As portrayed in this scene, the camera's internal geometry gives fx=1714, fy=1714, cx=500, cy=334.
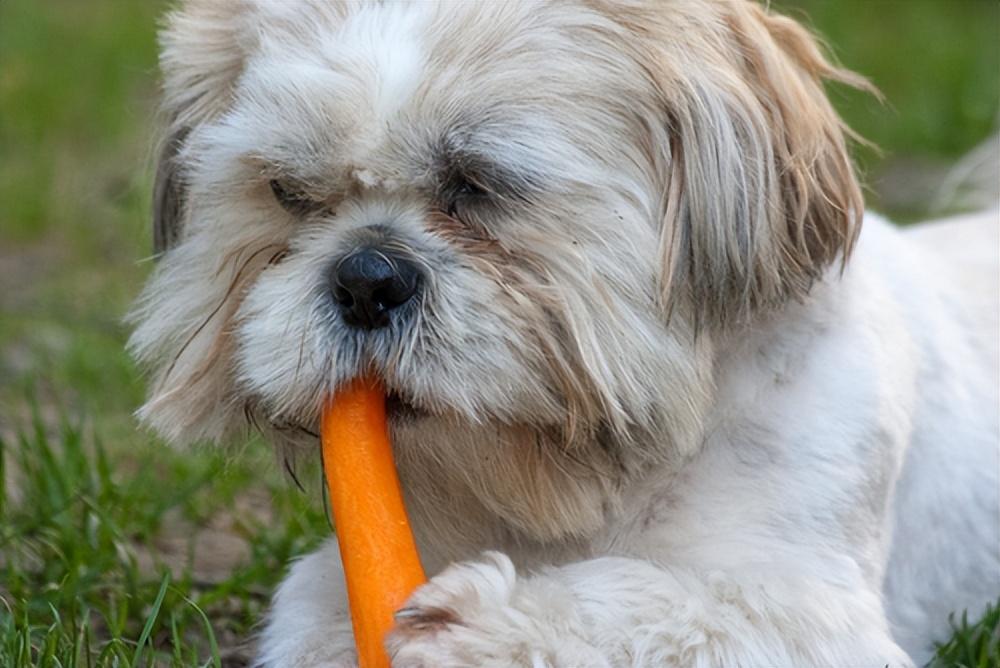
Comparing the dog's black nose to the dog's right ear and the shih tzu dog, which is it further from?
the dog's right ear

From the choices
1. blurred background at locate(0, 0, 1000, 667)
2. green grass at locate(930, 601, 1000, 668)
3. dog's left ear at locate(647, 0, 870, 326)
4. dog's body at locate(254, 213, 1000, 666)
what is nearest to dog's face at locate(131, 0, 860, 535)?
dog's left ear at locate(647, 0, 870, 326)

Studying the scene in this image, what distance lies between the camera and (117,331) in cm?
626

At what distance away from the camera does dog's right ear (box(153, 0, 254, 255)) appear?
3627 mm

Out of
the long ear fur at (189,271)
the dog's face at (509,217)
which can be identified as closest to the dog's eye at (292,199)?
the dog's face at (509,217)

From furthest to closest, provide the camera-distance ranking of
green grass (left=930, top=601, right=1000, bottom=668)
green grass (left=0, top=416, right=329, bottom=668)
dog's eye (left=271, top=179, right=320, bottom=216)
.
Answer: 1. green grass (left=930, top=601, right=1000, bottom=668)
2. green grass (left=0, top=416, right=329, bottom=668)
3. dog's eye (left=271, top=179, right=320, bottom=216)

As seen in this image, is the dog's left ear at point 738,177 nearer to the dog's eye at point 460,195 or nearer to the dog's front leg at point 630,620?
the dog's eye at point 460,195

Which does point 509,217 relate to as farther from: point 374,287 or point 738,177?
point 738,177

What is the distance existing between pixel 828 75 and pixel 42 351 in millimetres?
3262

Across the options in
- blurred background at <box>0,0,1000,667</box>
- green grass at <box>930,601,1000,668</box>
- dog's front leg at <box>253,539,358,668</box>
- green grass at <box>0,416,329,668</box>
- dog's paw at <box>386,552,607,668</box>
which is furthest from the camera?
blurred background at <box>0,0,1000,667</box>

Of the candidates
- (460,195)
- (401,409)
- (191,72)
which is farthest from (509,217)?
(191,72)

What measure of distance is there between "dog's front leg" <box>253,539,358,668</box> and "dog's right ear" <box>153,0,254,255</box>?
842mm

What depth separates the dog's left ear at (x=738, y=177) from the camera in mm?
3283

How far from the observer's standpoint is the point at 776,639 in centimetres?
309

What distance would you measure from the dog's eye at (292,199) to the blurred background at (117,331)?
0.56 m
